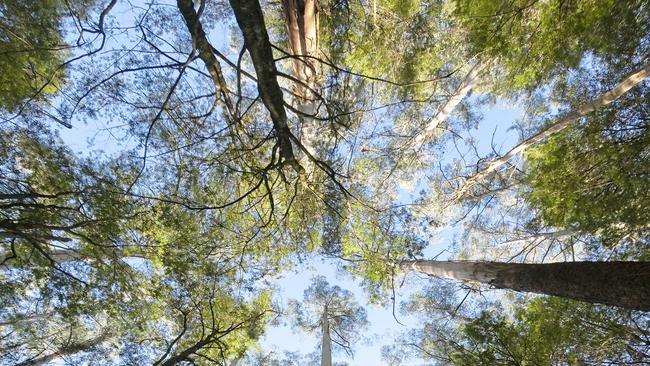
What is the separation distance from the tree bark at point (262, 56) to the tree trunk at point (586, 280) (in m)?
2.33

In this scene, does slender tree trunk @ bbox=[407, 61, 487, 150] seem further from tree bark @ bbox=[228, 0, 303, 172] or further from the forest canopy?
tree bark @ bbox=[228, 0, 303, 172]

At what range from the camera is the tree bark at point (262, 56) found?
5.70 ft

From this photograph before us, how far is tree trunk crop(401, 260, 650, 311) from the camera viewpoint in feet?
6.49

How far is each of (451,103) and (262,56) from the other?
20.6 ft

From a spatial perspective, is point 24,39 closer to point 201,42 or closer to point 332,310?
point 201,42

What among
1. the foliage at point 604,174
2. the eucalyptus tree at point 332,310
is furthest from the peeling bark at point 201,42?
the eucalyptus tree at point 332,310

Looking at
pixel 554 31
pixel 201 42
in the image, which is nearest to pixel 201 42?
pixel 201 42

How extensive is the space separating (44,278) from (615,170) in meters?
8.52

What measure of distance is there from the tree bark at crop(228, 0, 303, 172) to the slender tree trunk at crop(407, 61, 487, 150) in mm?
5225

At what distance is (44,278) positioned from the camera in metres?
4.64

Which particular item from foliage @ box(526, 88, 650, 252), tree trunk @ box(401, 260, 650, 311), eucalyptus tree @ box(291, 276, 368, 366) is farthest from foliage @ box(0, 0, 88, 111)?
eucalyptus tree @ box(291, 276, 368, 366)

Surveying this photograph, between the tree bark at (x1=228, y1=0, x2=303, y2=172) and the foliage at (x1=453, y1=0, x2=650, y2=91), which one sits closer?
the tree bark at (x1=228, y1=0, x2=303, y2=172)

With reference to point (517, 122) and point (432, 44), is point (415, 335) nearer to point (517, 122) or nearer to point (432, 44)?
point (517, 122)

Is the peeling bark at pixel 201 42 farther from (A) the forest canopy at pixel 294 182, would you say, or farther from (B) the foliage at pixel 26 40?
(B) the foliage at pixel 26 40
